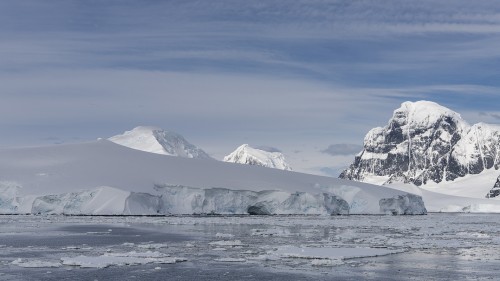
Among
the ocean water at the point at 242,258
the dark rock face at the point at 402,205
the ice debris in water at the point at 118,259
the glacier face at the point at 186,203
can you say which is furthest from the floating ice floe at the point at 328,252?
the dark rock face at the point at 402,205

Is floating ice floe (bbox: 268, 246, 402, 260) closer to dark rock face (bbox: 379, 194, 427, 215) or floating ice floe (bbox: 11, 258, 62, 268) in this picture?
floating ice floe (bbox: 11, 258, 62, 268)

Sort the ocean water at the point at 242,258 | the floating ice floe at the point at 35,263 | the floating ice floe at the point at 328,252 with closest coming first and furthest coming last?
the ocean water at the point at 242,258 < the floating ice floe at the point at 35,263 < the floating ice floe at the point at 328,252

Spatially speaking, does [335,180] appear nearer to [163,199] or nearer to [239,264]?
[163,199]

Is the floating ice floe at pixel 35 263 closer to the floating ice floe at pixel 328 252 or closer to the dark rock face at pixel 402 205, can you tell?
the floating ice floe at pixel 328 252

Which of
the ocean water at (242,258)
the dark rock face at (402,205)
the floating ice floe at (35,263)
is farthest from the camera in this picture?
the dark rock face at (402,205)

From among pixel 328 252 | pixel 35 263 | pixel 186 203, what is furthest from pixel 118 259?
pixel 186 203

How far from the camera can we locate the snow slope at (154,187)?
6053cm

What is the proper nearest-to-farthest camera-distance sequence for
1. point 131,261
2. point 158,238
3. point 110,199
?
1. point 131,261
2. point 158,238
3. point 110,199

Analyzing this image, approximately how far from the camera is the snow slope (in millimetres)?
60531

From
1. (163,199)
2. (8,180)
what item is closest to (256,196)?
(163,199)

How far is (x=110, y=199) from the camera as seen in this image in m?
60.2

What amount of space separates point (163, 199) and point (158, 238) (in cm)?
3300

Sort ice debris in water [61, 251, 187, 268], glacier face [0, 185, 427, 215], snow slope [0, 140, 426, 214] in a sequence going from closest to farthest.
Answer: ice debris in water [61, 251, 187, 268], glacier face [0, 185, 427, 215], snow slope [0, 140, 426, 214]

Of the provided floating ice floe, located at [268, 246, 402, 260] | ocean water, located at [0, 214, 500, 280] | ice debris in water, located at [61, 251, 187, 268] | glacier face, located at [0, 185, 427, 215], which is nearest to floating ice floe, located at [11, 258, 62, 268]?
ocean water, located at [0, 214, 500, 280]
